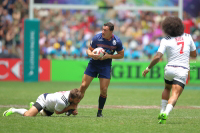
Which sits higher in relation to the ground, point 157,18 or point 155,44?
point 157,18

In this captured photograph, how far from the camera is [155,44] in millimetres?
22859

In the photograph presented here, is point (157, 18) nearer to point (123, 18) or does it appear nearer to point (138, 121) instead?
point (123, 18)

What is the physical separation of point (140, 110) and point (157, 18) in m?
13.9

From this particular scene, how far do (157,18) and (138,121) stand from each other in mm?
16399

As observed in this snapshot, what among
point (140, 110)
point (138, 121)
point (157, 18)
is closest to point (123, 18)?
point (157, 18)

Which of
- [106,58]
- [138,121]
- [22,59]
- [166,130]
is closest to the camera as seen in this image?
[166,130]

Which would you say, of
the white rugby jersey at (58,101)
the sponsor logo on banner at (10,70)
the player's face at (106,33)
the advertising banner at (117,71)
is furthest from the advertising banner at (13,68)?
the white rugby jersey at (58,101)

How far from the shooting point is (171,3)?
2202 cm

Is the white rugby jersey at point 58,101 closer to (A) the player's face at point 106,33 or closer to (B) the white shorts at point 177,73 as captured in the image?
(A) the player's face at point 106,33

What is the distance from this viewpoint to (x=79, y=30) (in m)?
23.2

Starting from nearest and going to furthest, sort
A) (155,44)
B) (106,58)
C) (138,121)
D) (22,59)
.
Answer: (138,121) → (106,58) → (22,59) → (155,44)

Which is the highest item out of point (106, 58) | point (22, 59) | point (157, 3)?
point (157, 3)

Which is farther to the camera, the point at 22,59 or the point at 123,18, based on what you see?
the point at 123,18

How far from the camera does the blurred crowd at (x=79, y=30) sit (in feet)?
74.9
